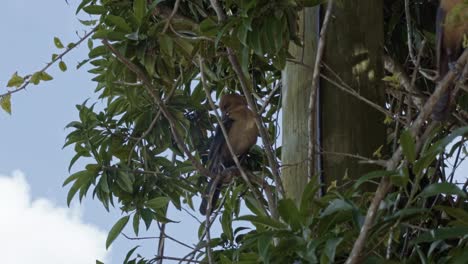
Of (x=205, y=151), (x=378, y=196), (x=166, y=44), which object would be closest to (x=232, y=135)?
(x=205, y=151)

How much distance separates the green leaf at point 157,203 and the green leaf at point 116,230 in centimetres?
16

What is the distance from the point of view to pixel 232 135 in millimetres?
4426

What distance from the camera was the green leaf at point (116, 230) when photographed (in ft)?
10.6

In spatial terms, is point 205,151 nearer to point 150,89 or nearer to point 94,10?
point 94,10

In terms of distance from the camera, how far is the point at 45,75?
3.22m

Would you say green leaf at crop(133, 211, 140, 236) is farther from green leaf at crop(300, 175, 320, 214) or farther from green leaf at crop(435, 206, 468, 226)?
green leaf at crop(435, 206, 468, 226)

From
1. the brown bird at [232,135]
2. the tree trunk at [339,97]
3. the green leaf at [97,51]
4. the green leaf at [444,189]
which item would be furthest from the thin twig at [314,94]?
Answer: the brown bird at [232,135]

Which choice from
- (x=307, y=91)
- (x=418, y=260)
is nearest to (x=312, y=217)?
(x=418, y=260)

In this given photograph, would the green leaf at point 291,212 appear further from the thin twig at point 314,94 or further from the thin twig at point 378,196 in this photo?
the thin twig at point 314,94

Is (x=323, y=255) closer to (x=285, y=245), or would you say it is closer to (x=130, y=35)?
(x=285, y=245)

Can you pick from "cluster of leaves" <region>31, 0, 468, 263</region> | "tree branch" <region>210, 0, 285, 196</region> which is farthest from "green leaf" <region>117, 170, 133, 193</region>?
"tree branch" <region>210, 0, 285, 196</region>

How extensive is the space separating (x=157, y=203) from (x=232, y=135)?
105 cm

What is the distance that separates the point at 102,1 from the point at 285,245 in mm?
1858

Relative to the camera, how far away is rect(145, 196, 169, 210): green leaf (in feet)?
11.2
